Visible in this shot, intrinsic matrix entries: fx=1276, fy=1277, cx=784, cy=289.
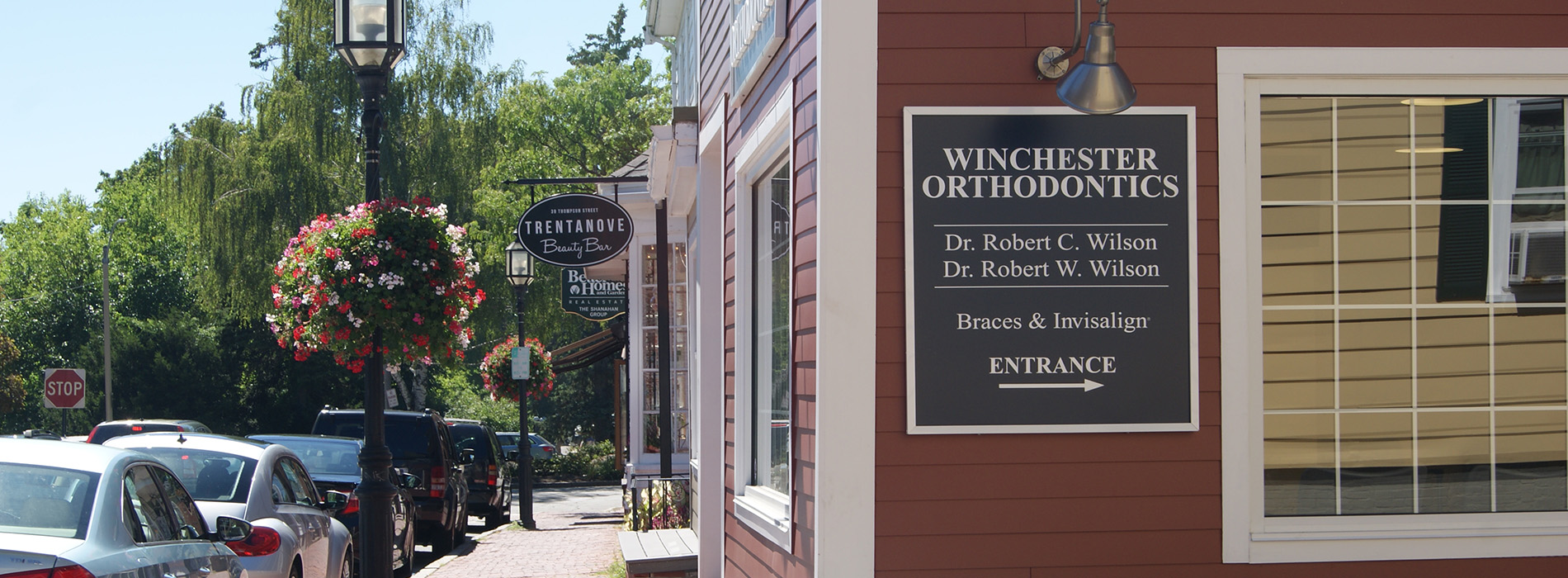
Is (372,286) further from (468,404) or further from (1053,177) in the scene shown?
(468,404)

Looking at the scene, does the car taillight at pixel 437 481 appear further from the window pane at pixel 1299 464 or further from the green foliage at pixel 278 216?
the window pane at pixel 1299 464

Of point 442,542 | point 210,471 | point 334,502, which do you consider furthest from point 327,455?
point 210,471

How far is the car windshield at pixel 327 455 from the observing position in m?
12.8

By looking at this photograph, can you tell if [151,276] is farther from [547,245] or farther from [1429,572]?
[1429,572]

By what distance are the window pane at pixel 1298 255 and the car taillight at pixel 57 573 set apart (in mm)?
4561

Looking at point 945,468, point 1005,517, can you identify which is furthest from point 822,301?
point 1005,517

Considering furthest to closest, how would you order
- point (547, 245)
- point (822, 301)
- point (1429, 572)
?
point (547, 245) → point (1429, 572) → point (822, 301)

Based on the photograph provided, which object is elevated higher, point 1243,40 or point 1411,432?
point 1243,40

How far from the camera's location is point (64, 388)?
82.3ft

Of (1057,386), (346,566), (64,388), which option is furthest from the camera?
(64,388)

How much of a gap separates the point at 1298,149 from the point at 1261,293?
0.58m

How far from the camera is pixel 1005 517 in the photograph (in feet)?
15.2

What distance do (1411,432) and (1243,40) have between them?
1.64m

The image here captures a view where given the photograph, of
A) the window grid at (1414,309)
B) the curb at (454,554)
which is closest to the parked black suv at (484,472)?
the curb at (454,554)
